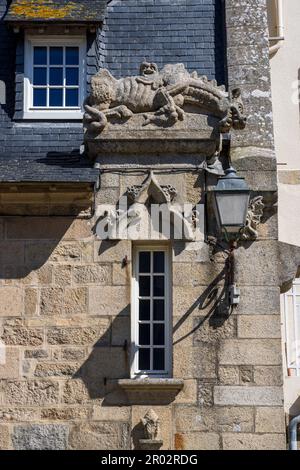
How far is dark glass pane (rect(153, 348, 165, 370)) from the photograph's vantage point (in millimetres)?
11198

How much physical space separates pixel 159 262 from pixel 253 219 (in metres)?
1.01

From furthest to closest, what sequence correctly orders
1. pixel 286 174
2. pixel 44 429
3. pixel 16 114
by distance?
pixel 286 174 → pixel 16 114 → pixel 44 429

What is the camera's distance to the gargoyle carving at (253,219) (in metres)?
11.2

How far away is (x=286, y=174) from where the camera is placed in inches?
660

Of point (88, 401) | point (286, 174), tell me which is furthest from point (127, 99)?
point (286, 174)

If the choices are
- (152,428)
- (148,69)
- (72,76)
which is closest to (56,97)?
(72,76)

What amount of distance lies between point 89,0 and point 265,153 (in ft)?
9.43

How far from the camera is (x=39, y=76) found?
12.4 metres

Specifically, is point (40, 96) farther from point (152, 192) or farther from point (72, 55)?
point (152, 192)

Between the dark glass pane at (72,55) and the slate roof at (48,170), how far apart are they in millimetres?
1258

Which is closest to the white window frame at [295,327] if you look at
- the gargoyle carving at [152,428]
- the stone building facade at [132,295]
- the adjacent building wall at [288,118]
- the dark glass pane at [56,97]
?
the adjacent building wall at [288,118]

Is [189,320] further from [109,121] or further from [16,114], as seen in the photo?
[16,114]

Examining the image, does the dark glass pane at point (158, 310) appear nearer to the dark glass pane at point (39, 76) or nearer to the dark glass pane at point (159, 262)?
the dark glass pane at point (159, 262)

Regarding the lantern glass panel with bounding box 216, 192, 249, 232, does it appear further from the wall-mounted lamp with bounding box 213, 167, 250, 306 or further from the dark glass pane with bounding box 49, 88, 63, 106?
A: the dark glass pane with bounding box 49, 88, 63, 106
